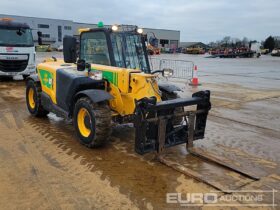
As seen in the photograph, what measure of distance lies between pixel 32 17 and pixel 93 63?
88.4 meters

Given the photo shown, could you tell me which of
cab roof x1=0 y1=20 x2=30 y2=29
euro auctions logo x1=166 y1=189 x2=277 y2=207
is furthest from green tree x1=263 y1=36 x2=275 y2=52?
euro auctions logo x1=166 y1=189 x2=277 y2=207

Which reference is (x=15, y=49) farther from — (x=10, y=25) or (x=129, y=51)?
(x=129, y=51)

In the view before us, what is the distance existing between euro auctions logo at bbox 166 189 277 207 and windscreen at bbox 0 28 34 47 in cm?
1185

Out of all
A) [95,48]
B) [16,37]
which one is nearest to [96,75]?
[95,48]

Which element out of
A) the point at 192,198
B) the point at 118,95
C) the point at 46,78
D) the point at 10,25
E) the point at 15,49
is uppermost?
the point at 10,25

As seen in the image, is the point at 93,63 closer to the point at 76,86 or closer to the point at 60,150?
the point at 76,86

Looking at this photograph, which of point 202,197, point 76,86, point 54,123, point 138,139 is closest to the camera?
point 202,197

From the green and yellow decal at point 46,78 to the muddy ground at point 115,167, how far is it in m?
0.87

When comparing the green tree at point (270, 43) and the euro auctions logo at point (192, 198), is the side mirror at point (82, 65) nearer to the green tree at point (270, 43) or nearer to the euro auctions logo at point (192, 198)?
the euro auctions logo at point (192, 198)

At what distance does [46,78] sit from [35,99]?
0.77 metres

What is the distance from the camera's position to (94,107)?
5.36 m

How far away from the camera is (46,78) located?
7148mm

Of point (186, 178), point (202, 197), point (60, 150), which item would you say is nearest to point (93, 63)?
point (60, 150)

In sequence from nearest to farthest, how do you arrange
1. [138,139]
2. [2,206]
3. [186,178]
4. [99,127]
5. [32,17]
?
1. [2,206]
2. [186,178]
3. [138,139]
4. [99,127]
5. [32,17]
